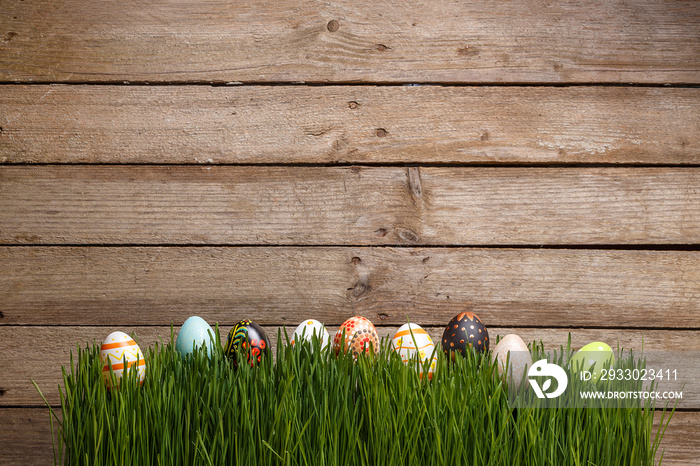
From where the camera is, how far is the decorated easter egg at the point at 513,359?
683 mm

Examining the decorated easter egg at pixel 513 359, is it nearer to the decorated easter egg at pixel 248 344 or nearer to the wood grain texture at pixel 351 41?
the decorated easter egg at pixel 248 344

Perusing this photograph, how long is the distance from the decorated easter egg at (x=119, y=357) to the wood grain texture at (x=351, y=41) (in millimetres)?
568

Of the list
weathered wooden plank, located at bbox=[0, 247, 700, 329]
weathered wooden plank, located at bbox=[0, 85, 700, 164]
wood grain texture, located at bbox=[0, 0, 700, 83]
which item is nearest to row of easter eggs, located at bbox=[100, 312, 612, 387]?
weathered wooden plank, located at bbox=[0, 247, 700, 329]

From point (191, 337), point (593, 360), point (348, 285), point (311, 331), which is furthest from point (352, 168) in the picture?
point (593, 360)

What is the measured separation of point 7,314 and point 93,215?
27cm

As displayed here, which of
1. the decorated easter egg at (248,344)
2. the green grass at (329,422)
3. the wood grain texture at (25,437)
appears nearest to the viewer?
the green grass at (329,422)

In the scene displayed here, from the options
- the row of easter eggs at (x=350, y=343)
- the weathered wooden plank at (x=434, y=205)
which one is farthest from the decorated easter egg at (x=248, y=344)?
the weathered wooden plank at (x=434, y=205)

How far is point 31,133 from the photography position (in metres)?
0.97

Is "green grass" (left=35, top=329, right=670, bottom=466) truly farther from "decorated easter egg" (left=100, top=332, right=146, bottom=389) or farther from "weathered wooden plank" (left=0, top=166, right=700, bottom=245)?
"weathered wooden plank" (left=0, top=166, right=700, bottom=245)

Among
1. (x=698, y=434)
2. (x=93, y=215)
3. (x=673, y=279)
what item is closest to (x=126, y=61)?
(x=93, y=215)

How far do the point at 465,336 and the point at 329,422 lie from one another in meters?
0.29

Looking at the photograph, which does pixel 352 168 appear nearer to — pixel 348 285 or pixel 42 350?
pixel 348 285

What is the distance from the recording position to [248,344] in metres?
0.74

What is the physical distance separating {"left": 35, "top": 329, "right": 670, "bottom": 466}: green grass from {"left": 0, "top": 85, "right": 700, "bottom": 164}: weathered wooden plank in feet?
1.57
